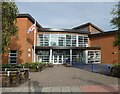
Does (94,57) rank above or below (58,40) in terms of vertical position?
below

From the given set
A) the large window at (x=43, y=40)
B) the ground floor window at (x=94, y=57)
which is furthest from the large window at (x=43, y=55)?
the ground floor window at (x=94, y=57)

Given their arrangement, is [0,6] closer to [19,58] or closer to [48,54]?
[19,58]

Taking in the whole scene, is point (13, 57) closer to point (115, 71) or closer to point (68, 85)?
point (115, 71)

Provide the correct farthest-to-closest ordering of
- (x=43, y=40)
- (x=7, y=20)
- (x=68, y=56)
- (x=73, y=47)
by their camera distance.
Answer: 1. (x=68, y=56)
2. (x=43, y=40)
3. (x=73, y=47)
4. (x=7, y=20)

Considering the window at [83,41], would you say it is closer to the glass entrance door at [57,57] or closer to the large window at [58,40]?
the large window at [58,40]

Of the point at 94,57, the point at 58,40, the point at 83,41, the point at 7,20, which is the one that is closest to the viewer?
the point at 7,20

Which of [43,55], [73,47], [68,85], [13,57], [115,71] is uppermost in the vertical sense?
[73,47]

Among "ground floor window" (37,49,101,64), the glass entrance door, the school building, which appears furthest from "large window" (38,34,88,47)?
the glass entrance door

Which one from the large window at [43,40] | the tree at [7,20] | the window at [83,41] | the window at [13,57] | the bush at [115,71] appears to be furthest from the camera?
the window at [83,41]

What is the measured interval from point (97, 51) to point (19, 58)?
16508 mm

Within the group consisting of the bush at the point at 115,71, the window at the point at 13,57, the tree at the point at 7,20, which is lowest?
the bush at the point at 115,71

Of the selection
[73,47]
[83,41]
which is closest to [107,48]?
[73,47]

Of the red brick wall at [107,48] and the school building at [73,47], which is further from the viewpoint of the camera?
the school building at [73,47]

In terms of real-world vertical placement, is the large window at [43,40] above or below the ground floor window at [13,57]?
above
